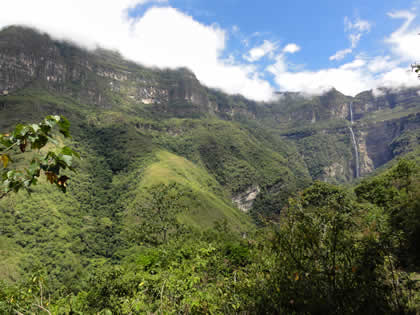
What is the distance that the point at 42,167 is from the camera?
243cm

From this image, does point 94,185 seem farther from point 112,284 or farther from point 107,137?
point 112,284

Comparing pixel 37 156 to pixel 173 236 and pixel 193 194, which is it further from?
pixel 193 194

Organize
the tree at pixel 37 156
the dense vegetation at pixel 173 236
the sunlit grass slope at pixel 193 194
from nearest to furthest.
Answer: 1. the tree at pixel 37 156
2. the dense vegetation at pixel 173 236
3. the sunlit grass slope at pixel 193 194

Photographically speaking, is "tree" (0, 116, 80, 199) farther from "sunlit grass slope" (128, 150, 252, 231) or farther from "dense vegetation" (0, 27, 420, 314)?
"sunlit grass slope" (128, 150, 252, 231)

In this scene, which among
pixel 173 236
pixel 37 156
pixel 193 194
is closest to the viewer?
pixel 37 156

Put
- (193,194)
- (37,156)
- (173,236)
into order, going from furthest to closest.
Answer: (193,194) → (173,236) → (37,156)

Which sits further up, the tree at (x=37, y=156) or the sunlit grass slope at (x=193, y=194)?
the tree at (x=37, y=156)

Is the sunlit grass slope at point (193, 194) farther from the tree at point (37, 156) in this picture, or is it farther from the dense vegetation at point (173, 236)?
the tree at point (37, 156)

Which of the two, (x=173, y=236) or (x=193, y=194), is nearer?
(x=173, y=236)

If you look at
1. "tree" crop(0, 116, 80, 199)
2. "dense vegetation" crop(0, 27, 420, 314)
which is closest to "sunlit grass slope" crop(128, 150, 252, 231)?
"dense vegetation" crop(0, 27, 420, 314)

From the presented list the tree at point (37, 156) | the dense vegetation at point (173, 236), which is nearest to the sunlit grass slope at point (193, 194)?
the dense vegetation at point (173, 236)

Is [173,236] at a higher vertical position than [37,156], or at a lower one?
lower

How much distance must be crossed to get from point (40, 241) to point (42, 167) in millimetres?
102854

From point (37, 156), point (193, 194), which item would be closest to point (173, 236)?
point (37, 156)
